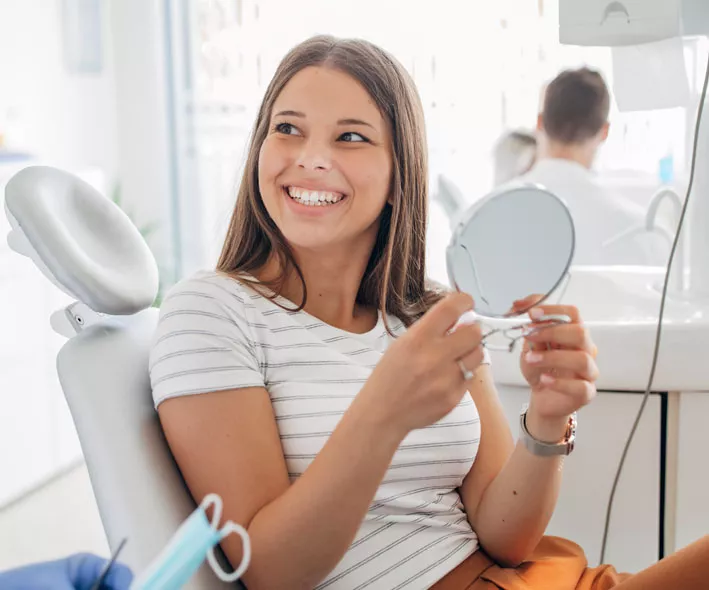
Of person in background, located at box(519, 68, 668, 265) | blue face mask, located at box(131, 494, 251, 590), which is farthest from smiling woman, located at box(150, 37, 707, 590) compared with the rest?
person in background, located at box(519, 68, 668, 265)

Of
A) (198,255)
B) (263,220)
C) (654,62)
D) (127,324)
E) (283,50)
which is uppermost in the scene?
(283,50)

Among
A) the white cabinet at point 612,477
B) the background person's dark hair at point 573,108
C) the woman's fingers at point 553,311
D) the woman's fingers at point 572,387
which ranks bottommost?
the white cabinet at point 612,477

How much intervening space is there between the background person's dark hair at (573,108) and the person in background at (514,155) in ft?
1.14

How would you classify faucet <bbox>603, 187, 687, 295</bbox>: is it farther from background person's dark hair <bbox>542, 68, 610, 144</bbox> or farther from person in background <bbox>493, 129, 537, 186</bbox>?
person in background <bbox>493, 129, 537, 186</bbox>

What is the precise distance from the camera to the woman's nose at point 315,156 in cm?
99

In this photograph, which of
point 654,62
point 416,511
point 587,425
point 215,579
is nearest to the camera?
point 215,579

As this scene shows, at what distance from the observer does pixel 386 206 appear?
1147mm

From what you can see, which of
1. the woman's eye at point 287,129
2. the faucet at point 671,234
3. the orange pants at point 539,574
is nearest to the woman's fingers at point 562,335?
the orange pants at point 539,574

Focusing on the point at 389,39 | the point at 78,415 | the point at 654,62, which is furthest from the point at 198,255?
the point at 78,415

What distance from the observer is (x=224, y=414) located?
34.4 inches

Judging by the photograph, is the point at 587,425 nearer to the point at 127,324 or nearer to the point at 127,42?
the point at 127,324

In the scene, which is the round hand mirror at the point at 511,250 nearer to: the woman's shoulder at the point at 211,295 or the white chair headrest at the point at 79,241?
the woman's shoulder at the point at 211,295

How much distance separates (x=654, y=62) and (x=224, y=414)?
1.09 metres

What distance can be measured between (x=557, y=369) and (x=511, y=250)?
0.16 m
